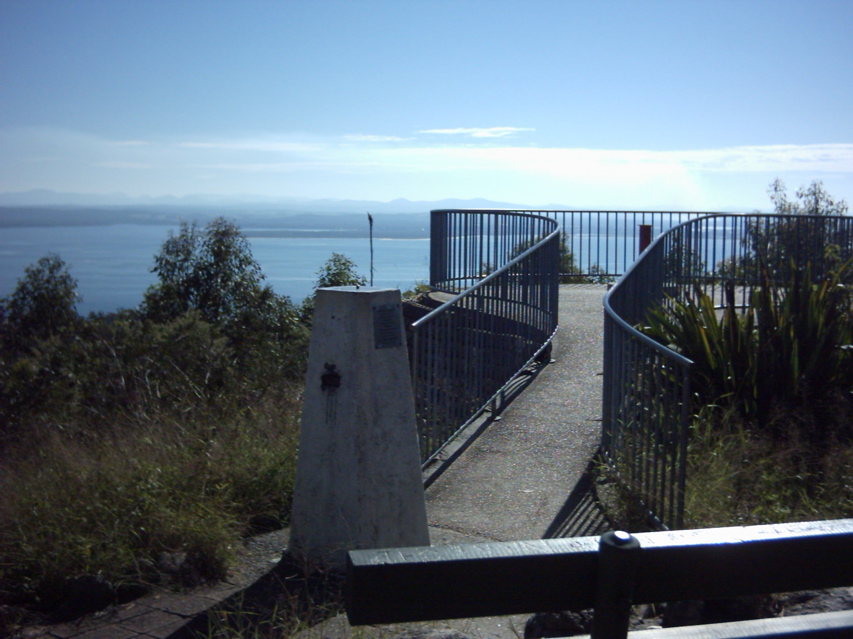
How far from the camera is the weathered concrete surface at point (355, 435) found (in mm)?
4273

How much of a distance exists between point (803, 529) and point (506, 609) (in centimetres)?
70

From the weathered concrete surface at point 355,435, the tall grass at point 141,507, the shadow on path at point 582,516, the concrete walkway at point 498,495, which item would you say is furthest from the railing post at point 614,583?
the shadow on path at point 582,516

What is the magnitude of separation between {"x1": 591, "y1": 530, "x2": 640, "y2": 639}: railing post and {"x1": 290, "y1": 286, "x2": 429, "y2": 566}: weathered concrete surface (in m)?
2.71

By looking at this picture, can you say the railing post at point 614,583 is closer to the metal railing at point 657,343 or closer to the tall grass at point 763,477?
the metal railing at point 657,343

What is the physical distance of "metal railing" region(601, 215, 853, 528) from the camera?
15.2 ft

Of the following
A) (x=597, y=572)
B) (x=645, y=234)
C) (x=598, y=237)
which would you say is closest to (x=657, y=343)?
(x=597, y=572)

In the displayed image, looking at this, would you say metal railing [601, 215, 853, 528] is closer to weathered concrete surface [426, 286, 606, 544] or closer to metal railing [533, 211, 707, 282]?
weathered concrete surface [426, 286, 606, 544]

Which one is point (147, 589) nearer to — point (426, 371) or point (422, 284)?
point (426, 371)

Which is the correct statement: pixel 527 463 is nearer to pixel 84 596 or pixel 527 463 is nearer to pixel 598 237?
pixel 84 596

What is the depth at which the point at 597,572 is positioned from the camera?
165cm

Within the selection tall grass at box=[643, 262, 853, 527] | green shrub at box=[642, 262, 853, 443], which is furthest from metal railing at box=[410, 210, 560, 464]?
green shrub at box=[642, 262, 853, 443]

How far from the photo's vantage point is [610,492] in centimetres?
549

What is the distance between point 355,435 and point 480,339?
3.23 m

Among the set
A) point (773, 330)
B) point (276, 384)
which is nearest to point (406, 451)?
point (773, 330)
